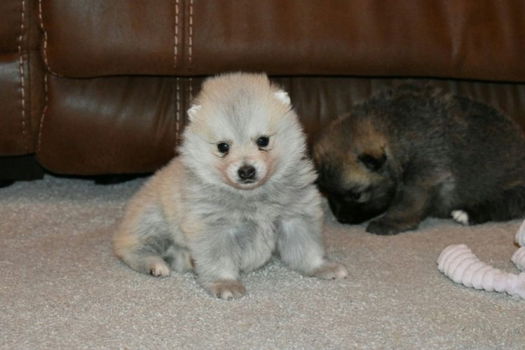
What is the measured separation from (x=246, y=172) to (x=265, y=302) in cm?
36

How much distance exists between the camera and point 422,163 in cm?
275

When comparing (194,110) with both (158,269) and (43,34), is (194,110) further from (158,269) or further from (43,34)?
(43,34)

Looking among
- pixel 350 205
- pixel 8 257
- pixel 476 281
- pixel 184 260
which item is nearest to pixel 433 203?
pixel 350 205

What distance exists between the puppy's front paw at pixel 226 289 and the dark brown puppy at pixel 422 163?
71 cm

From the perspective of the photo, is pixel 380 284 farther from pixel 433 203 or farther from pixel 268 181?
pixel 433 203

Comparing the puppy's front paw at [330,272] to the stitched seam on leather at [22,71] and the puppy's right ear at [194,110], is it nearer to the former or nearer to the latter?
the puppy's right ear at [194,110]

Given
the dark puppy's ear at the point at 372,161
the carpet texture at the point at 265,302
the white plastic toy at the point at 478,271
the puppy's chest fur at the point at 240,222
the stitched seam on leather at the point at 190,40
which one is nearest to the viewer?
the carpet texture at the point at 265,302

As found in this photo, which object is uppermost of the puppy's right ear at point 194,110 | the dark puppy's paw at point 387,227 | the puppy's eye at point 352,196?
the puppy's right ear at point 194,110

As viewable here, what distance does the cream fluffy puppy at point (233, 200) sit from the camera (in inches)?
85.3

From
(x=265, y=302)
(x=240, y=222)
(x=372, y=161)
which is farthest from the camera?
(x=372, y=161)

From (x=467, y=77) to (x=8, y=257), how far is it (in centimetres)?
168

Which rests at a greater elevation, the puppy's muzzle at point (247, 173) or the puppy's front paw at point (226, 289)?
the puppy's muzzle at point (247, 173)

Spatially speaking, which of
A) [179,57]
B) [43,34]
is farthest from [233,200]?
[43,34]

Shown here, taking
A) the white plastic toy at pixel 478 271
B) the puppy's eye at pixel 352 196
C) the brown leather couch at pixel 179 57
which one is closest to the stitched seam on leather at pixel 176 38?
the brown leather couch at pixel 179 57
